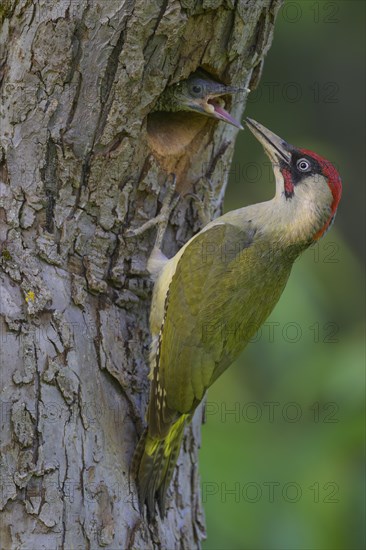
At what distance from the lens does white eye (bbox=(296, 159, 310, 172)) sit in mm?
4391

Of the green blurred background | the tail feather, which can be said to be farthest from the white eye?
the tail feather

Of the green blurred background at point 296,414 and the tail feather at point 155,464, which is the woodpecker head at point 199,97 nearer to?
the green blurred background at point 296,414

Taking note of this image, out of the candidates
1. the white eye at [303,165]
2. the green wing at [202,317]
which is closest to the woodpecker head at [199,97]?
the white eye at [303,165]

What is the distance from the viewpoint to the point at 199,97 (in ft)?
14.1

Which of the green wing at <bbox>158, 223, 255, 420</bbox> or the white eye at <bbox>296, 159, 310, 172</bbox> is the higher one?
the white eye at <bbox>296, 159, 310, 172</bbox>

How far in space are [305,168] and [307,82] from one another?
10.5ft

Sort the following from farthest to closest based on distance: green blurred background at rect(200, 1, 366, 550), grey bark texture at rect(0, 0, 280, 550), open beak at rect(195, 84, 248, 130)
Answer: open beak at rect(195, 84, 248, 130), green blurred background at rect(200, 1, 366, 550), grey bark texture at rect(0, 0, 280, 550)

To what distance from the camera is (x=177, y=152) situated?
4266 mm

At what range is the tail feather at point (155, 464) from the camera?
3.96 metres

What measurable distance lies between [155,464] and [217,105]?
5.59ft

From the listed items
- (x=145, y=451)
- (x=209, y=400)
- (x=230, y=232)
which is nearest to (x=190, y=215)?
(x=230, y=232)

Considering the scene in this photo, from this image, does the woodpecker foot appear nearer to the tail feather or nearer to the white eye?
the white eye

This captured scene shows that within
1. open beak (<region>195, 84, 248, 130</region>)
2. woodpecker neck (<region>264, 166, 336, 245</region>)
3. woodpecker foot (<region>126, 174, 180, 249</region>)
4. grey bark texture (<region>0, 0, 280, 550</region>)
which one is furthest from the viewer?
woodpecker neck (<region>264, 166, 336, 245</region>)

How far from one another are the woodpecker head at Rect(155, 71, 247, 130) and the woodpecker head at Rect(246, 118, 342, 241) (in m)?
0.20
